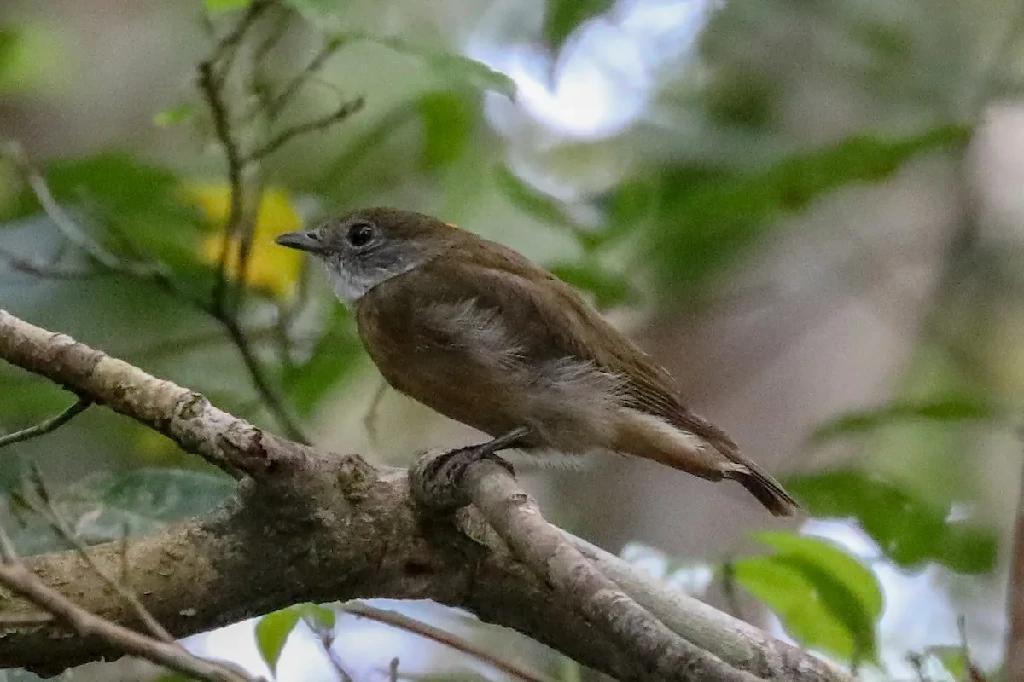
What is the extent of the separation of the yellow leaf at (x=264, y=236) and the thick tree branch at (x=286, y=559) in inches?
43.7

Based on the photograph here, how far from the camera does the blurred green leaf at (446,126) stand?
2.68 metres

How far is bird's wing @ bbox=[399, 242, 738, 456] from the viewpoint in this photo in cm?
237

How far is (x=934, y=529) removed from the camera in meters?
2.35

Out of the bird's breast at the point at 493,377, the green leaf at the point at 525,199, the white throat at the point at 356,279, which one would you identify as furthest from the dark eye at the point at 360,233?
the bird's breast at the point at 493,377

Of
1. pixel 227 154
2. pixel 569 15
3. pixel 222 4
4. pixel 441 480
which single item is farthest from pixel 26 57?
pixel 441 480

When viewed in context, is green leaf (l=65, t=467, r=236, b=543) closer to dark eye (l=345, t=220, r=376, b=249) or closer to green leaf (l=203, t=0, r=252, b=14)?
green leaf (l=203, t=0, r=252, b=14)

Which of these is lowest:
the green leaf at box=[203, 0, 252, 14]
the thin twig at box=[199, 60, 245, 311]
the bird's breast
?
the bird's breast

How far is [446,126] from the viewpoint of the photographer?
106 inches

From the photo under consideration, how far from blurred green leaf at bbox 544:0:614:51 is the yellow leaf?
2.75ft

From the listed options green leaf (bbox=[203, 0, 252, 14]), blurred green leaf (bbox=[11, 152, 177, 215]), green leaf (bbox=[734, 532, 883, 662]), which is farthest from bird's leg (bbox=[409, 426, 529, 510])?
blurred green leaf (bbox=[11, 152, 177, 215])

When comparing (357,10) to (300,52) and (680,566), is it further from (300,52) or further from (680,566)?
(300,52)

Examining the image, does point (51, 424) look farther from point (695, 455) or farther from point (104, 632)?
point (695, 455)

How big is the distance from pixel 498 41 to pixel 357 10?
143 centimetres

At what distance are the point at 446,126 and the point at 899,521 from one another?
127cm
